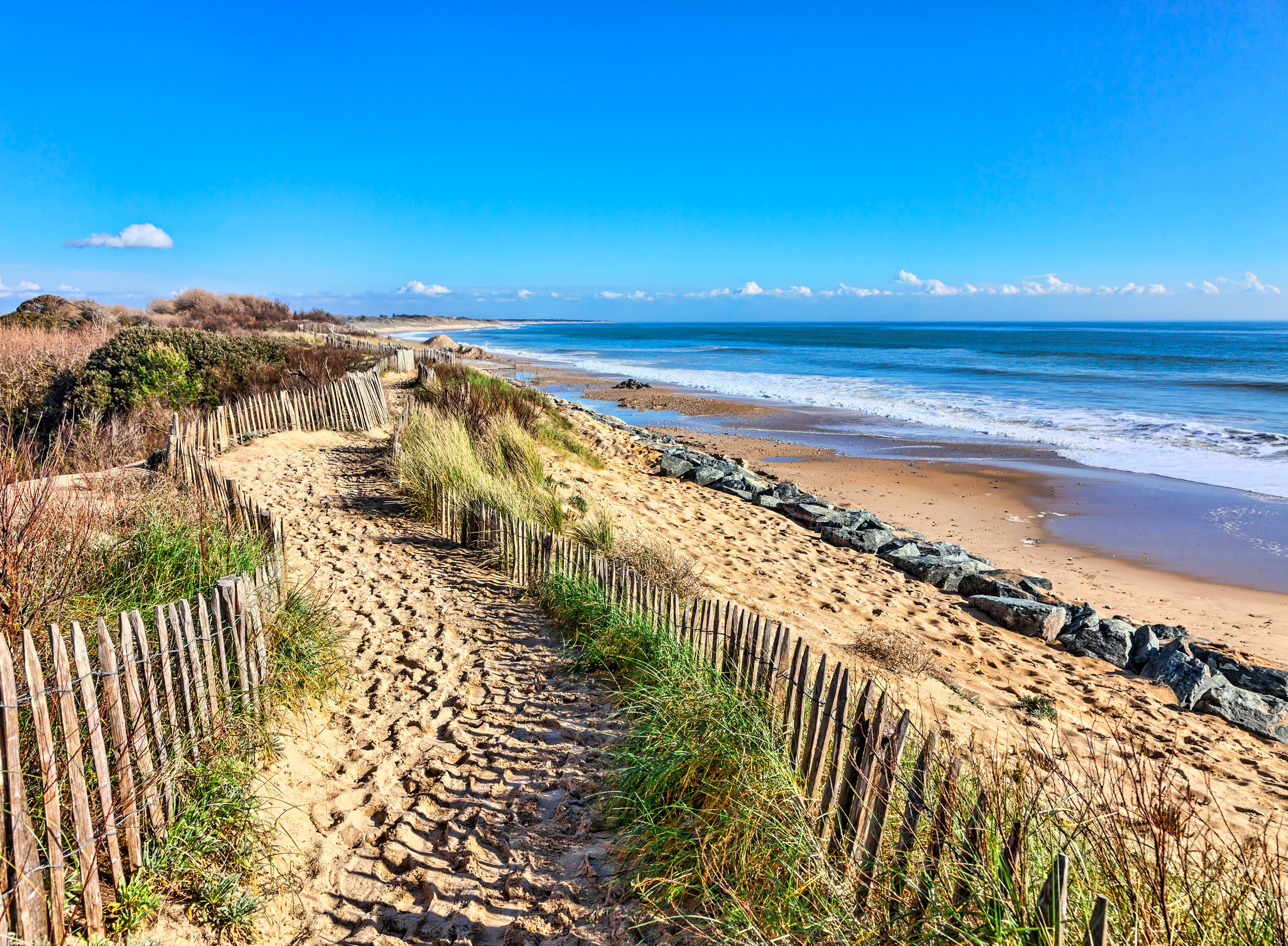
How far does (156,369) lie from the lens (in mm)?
13422

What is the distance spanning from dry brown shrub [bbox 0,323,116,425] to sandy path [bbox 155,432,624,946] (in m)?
9.99

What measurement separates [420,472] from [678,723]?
674 centimetres

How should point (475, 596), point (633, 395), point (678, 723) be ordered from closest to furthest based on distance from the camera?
point (678, 723) → point (475, 596) → point (633, 395)

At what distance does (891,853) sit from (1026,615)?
6312 mm

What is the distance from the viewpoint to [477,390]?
1498cm

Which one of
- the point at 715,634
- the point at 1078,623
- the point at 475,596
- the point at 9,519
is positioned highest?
the point at 9,519

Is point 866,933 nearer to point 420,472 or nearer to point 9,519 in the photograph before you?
point 9,519

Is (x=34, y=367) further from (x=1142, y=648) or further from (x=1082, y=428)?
(x=1082, y=428)

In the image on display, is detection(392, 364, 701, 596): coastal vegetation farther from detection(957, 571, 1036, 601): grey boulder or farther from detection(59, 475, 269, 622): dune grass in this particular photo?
detection(957, 571, 1036, 601): grey boulder

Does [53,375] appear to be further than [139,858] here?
Yes

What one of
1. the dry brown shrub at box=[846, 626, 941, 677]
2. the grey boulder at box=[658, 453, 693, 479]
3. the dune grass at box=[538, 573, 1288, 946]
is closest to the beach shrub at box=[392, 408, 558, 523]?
the grey boulder at box=[658, 453, 693, 479]

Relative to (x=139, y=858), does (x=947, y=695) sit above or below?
below

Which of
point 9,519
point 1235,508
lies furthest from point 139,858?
point 1235,508

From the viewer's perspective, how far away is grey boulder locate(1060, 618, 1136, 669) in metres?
7.46
